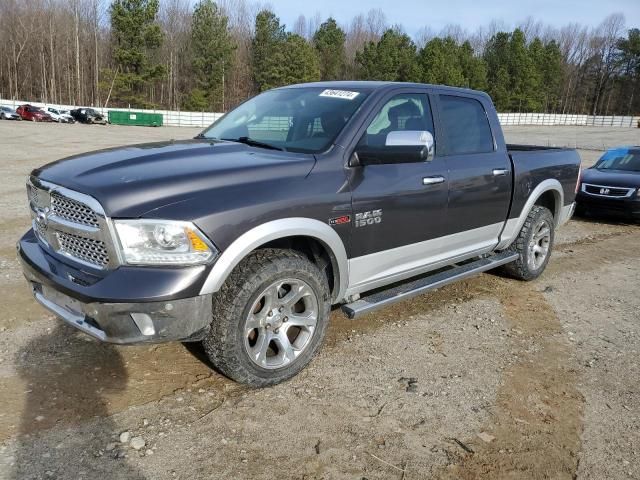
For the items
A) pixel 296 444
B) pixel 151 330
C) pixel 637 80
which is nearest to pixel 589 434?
pixel 296 444

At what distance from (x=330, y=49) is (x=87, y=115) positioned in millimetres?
42605

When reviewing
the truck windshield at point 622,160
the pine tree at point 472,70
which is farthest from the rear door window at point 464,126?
the pine tree at point 472,70

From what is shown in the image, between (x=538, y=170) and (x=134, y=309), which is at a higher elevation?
(x=538, y=170)

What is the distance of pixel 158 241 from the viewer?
276cm

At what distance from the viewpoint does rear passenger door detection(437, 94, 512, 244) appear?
4.36 m

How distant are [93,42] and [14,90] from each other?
12236 millimetres

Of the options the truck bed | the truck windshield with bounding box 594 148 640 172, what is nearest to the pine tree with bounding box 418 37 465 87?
the truck windshield with bounding box 594 148 640 172

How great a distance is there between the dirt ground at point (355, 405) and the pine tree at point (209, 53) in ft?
200

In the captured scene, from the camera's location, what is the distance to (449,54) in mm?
76125

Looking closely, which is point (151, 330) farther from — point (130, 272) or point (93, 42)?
point (93, 42)

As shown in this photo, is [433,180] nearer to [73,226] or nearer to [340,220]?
[340,220]

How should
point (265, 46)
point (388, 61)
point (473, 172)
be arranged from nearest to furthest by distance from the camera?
point (473, 172), point (265, 46), point (388, 61)

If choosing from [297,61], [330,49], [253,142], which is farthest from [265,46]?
[253,142]

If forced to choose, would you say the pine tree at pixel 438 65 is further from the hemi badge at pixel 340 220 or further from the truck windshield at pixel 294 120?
the hemi badge at pixel 340 220
